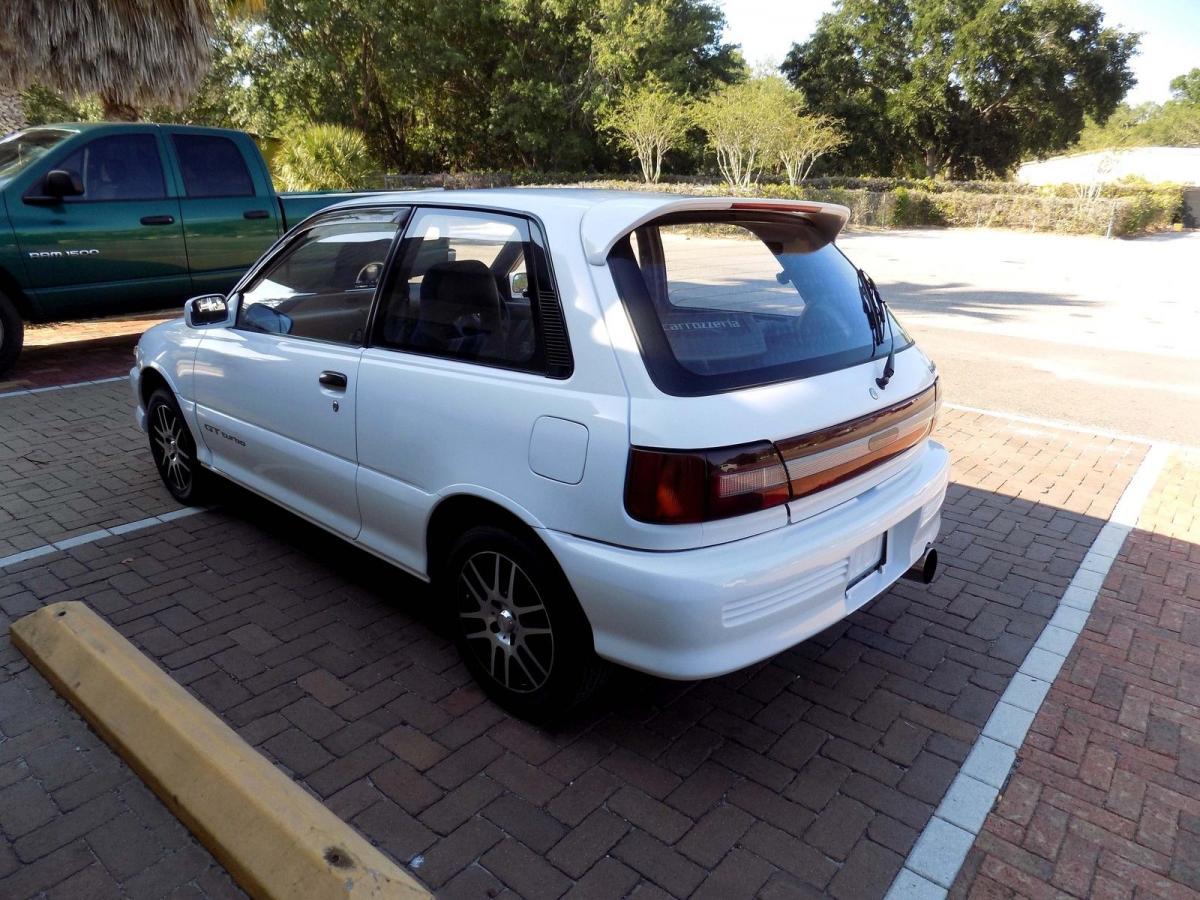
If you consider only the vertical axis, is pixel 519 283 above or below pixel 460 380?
above

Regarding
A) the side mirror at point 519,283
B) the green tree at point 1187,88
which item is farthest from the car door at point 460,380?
the green tree at point 1187,88

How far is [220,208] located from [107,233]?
3.74ft

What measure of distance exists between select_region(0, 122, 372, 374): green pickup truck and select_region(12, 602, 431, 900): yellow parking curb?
5.58 metres

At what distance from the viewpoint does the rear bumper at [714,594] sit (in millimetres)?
2432

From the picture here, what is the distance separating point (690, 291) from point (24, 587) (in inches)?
133

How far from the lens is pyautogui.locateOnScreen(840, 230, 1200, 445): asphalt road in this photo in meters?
7.63

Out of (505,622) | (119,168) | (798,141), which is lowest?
(505,622)

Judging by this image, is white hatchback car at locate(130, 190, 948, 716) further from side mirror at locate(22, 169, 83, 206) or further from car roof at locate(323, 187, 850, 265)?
side mirror at locate(22, 169, 83, 206)

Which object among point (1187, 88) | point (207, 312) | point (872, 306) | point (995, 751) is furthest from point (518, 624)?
point (1187, 88)

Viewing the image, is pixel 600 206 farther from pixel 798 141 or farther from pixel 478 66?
pixel 478 66

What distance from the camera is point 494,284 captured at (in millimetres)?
3021

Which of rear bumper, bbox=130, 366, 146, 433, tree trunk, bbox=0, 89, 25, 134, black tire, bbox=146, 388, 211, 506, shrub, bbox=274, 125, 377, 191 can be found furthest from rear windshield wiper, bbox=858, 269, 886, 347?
shrub, bbox=274, 125, 377, 191

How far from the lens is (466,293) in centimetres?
312

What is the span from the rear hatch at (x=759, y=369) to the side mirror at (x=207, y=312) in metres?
2.43
